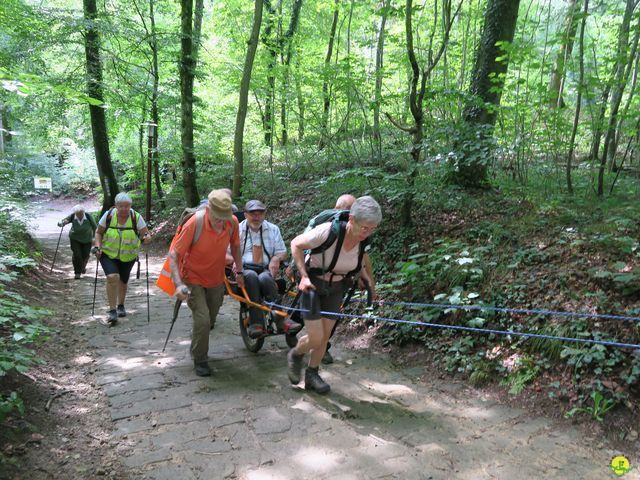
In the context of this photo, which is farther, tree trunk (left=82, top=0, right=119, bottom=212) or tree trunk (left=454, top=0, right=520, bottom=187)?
tree trunk (left=82, top=0, right=119, bottom=212)

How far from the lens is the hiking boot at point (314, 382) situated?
4.28m

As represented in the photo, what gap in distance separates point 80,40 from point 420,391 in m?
13.6

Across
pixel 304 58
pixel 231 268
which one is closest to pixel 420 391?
pixel 231 268

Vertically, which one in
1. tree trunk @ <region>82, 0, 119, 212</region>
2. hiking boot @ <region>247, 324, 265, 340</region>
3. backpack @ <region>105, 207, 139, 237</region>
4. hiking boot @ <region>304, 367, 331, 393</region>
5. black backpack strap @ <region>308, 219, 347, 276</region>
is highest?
tree trunk @ <region>82, 0, 119, 212</region>

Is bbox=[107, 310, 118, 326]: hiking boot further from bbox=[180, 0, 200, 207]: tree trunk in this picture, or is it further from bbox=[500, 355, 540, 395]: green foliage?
bbox=[180, 0, 200, 207]: tree trunk

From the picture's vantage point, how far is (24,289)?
752 centimetres

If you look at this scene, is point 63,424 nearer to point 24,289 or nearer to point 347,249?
point 347,249

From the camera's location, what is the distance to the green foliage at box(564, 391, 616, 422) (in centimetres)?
358

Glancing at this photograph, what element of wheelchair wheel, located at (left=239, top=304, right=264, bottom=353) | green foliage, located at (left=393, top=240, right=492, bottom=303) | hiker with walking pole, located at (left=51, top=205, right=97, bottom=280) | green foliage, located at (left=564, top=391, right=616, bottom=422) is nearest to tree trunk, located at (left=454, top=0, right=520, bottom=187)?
green foliage, located at (left=393, top=240, right=492, bottom=303)

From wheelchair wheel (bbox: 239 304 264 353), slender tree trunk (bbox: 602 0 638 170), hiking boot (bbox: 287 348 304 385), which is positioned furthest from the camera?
slender tree trunk (bbox: 602 0 638 170)

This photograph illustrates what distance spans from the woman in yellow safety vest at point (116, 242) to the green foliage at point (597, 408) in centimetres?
586

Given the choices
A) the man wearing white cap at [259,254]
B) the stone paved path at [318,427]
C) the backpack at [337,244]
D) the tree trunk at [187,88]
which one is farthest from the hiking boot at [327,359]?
the tree trunk at [187,88]

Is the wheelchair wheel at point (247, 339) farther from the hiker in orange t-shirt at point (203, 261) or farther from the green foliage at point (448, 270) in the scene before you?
the green foliage at point (448, 270)

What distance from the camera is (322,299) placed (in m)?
4.18
